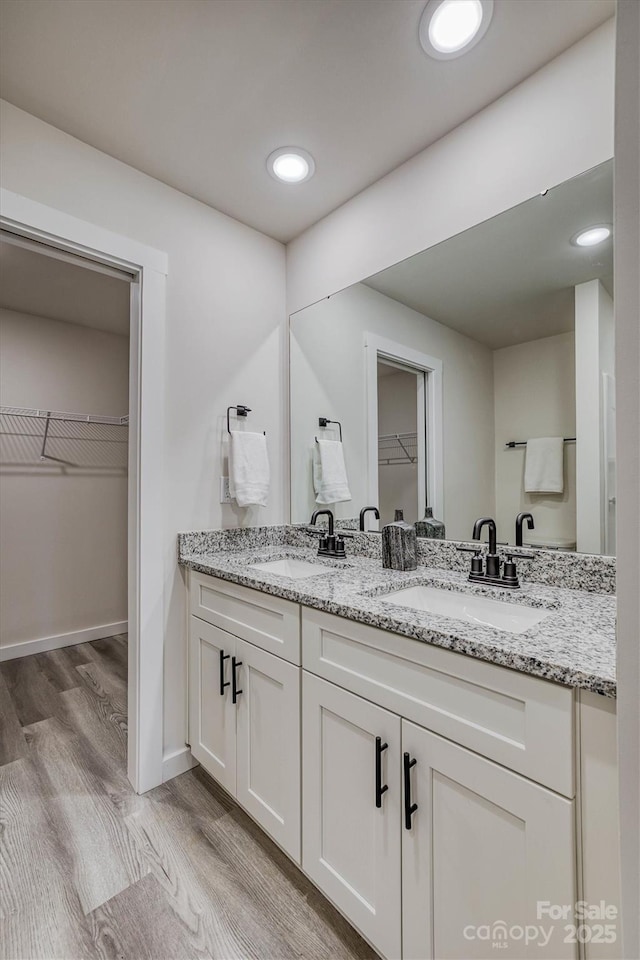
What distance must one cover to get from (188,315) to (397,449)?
106cm

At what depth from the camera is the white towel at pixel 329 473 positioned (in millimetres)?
2043

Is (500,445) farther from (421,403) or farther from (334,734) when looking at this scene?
(334,734)

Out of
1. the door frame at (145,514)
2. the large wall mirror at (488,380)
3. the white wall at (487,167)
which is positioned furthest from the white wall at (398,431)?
the door frame at (145,514)

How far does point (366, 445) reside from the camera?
1949mm

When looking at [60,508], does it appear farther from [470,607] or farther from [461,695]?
[461,695]

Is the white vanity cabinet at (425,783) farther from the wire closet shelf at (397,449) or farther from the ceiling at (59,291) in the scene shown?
the ceiling at (59,291)

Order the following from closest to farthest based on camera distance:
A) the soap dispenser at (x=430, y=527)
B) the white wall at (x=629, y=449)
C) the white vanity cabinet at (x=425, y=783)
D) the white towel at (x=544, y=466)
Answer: the white wall at (x=629, y=449), the white vanity cabinet at (x=425, y=783), the white towel at (x=544, y=466), the soap dispenser at (x=430, y=527)

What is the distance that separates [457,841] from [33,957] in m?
1.13

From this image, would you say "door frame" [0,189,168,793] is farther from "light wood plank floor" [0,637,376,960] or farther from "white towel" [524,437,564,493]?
"white towel" [524,437,564,493]

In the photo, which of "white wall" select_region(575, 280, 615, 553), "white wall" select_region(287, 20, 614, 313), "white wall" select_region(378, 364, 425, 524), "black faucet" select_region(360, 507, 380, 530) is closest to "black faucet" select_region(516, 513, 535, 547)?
"white wall" select_region(575, 280, 615, 553)

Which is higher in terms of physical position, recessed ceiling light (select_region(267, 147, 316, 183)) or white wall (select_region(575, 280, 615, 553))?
recessed ceiling light (select_region(267, 147, 316, 183))

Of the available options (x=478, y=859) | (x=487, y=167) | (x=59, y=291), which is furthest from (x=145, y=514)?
(x=59, y=291)

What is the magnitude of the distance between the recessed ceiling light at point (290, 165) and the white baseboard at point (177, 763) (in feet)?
7.77

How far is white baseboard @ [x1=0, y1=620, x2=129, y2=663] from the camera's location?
296 centimetres
